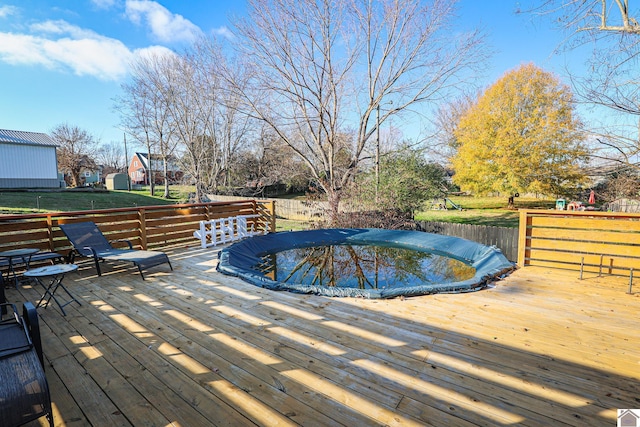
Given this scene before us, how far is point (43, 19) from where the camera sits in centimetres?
919

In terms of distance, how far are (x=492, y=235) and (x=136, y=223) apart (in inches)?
307

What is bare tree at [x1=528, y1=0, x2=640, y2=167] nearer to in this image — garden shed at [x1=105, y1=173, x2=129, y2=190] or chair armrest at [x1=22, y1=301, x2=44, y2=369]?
chair armrest at [x1=22, y1=301, x2=44, y2=369]

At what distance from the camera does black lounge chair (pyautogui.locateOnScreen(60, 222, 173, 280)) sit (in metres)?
4.26

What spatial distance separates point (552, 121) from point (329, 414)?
1630cm

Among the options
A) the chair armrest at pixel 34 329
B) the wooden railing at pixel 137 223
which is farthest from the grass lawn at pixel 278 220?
the chair armrest at pixel 34 329

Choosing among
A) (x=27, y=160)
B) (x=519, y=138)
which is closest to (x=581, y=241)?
(x=519, y=138)

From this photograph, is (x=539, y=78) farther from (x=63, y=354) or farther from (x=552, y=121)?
(x=63, y=354)

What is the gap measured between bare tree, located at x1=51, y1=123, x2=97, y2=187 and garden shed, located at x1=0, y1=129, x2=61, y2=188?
14.1ft

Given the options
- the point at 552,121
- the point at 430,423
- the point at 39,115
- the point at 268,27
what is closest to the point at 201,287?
the point at 430,423

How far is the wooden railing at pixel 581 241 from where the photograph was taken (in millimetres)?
4184

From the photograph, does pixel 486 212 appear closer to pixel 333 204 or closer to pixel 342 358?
pixel 333 204

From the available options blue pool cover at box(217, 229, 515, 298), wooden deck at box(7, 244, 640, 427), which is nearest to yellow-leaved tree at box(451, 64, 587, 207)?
blue pool cover at box(217, 229, 515, 298)

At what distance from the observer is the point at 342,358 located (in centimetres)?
216

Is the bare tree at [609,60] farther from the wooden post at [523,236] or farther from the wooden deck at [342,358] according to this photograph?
the wooden deck at [342,358]
